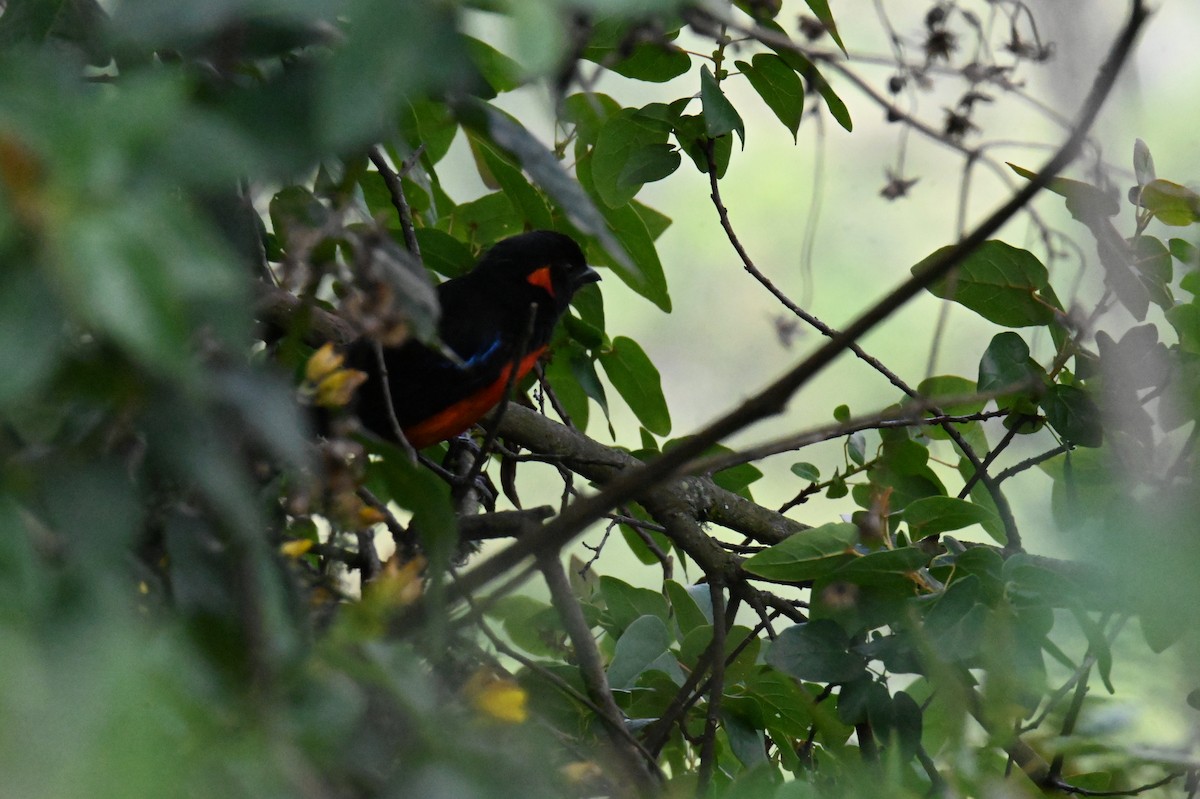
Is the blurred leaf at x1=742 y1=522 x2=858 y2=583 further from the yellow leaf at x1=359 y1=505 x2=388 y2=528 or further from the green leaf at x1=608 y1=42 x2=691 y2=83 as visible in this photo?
the green leaf at x1=608 y1=42 x2=691 y2=83

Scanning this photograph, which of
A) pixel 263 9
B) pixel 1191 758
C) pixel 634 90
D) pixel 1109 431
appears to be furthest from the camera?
pixel 634 90

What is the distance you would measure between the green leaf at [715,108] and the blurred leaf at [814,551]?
2.27ft

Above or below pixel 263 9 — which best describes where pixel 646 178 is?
above

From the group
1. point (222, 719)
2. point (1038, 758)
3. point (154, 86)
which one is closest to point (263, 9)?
point (154, 86)

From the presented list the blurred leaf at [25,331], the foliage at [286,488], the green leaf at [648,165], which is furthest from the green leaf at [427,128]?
the blurred leaf at [25,331]

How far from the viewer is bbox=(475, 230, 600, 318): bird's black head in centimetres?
318

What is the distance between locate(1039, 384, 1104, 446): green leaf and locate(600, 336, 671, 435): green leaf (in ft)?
2.80

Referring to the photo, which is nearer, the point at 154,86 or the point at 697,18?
the point at 154,86

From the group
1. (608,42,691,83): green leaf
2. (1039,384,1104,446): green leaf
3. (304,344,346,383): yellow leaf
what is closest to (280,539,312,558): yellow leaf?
(304,344,346,383): yellow leaf

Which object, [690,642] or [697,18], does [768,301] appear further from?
[697,18]

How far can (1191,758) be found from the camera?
95 cm

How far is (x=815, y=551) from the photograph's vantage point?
167 centimetres

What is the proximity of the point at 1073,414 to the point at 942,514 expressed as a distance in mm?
380

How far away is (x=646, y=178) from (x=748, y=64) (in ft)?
0.90
